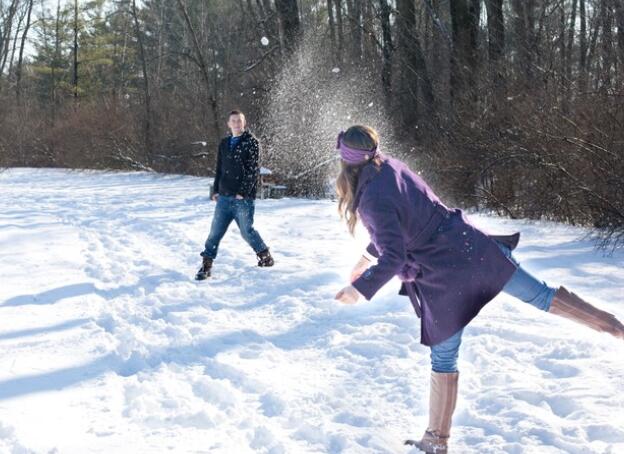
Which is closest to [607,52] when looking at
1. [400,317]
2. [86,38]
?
[400,317]

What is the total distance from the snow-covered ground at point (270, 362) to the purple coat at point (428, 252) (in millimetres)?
843

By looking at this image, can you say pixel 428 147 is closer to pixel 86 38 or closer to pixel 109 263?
pixel 109 263

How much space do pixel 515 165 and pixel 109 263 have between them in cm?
662

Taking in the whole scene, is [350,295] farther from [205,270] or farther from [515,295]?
[205,270]

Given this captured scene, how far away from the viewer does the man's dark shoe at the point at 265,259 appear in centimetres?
722

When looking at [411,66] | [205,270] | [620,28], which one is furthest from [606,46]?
[411,66]

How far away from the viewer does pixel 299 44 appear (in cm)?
1570

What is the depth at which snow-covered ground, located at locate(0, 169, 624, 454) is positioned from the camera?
10.7 ft

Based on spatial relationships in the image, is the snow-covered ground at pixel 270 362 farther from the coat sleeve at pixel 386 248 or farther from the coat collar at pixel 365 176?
the coat collar at pixel 365 176

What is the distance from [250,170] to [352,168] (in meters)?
4.14

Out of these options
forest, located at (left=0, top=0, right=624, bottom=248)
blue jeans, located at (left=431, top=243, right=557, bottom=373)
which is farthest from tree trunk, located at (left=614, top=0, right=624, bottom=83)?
blue jeans, located at (left=431, top=243, right=557, bottom=373)

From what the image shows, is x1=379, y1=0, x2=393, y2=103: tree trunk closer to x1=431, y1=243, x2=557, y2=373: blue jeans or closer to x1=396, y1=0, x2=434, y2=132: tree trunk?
x1=396, y1=0, x2=434, y2=132: tree trunk

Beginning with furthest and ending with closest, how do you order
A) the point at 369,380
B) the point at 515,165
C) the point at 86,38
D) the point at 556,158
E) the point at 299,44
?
the point at 86,38 < the point at 299,44 < the point at 515,165 < the point at 556,158 < the point at 369,380

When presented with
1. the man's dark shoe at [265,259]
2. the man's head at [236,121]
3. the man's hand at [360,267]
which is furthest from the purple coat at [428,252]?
the man's dark shoe at [265,259]
